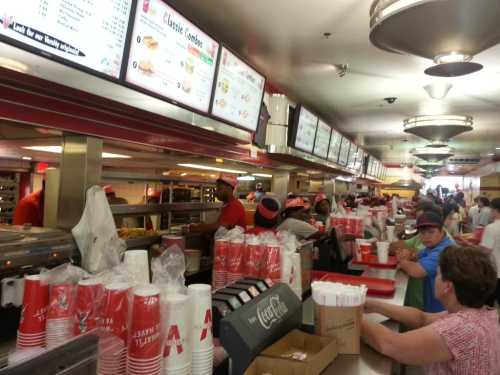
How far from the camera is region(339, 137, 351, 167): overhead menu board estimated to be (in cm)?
772

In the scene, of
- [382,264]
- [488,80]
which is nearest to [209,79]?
[382,264]

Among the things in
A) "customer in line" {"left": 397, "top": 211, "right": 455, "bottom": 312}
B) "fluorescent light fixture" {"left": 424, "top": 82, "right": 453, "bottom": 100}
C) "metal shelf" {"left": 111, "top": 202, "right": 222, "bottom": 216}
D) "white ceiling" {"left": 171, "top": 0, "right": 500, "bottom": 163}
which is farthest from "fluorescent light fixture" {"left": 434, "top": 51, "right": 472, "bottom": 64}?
"fluorescent light fixture" {"left": 424, "top": 82, "right": 453, "bottom": 100}

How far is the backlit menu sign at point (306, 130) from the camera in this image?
201 inches

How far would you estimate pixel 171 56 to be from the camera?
2377mm

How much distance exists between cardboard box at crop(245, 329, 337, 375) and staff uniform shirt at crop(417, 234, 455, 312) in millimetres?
1859

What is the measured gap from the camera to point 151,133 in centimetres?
270

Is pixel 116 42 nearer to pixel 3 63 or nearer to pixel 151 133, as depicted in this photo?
pixel 3 63

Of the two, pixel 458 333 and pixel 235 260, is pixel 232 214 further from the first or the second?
pixel 458 333

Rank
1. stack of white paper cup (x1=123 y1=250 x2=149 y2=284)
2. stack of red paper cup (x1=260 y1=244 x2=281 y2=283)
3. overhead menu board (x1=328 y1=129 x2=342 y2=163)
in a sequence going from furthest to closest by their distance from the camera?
1. overhead menu board (x1=328 y1=129 x2=342 y2=163)
2. stack of red paper cup (x1=260 y1=244 x2=281 y2=283)
3. stack of white paper cup (x1=123 y1=250 x2=149 y2=284)

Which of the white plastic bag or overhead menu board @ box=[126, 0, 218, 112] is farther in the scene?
the white plastic bag

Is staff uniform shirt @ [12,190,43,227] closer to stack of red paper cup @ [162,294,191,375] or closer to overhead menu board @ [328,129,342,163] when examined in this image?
stack of red paper cup @ [162,294,191,375]

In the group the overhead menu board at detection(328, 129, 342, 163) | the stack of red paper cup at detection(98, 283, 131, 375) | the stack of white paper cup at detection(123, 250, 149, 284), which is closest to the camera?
the stack of red paper cup at detection(98, 283, 131, 375)

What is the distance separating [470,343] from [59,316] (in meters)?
1.59

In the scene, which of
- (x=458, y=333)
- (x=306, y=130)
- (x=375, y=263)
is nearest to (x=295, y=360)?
(x=458, y=333)
